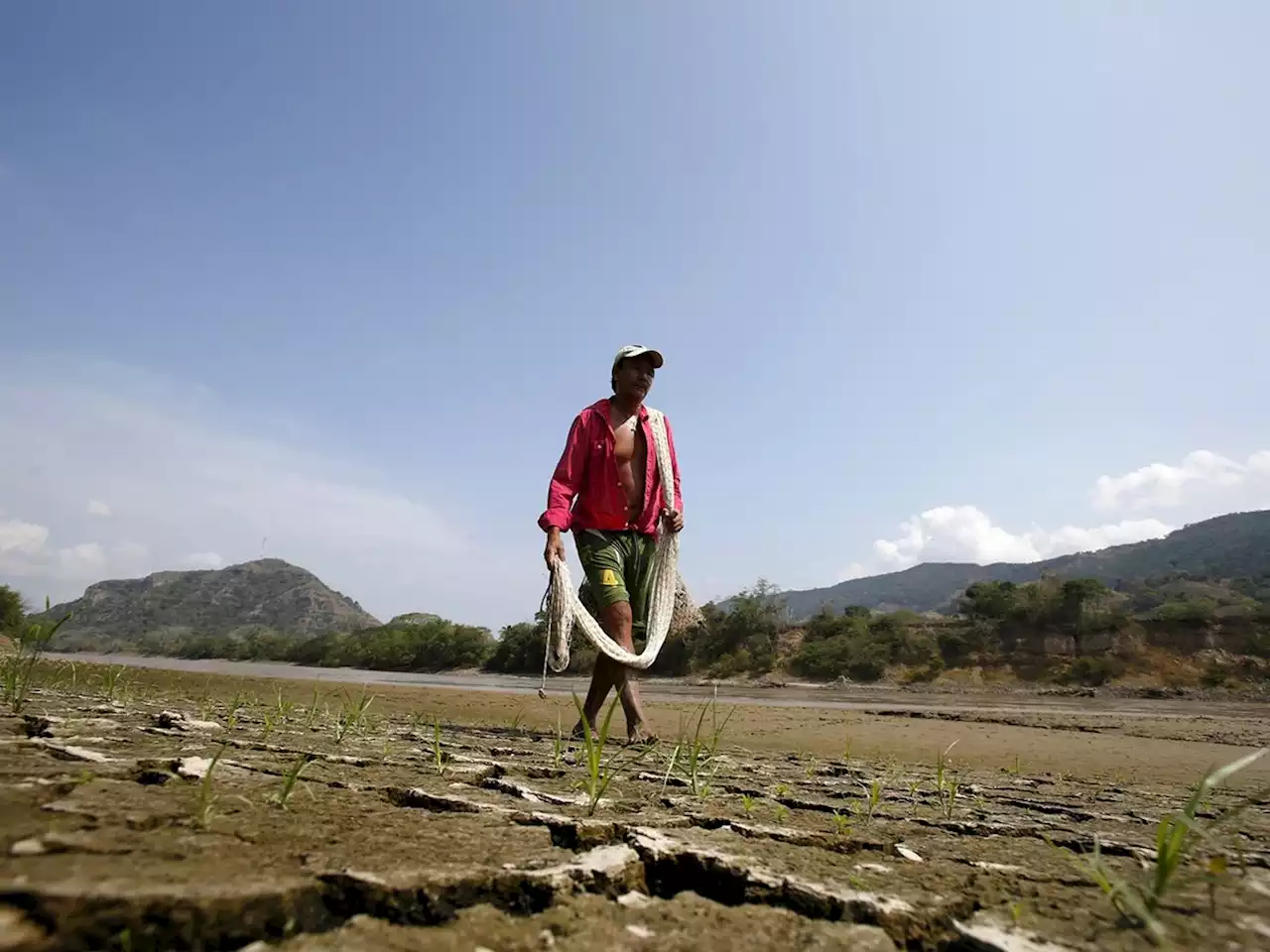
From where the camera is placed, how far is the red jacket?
3590mm

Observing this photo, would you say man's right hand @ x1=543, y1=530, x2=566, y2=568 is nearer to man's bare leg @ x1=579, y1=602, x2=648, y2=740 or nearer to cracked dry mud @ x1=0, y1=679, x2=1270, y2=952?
man's bare leg @ x1=579, y1=602, x2=648, y2=740

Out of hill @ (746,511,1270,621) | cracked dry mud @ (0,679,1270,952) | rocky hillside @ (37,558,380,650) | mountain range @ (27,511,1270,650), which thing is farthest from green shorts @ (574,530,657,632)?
rocky hillside @ (37,558,380,650)

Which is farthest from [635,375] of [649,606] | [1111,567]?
[1111,567]

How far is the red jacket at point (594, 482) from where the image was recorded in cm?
359

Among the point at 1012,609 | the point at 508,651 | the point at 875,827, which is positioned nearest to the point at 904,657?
the point at 1012,609

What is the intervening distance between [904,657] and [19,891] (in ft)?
77.2

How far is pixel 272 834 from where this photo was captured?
0.90 meters

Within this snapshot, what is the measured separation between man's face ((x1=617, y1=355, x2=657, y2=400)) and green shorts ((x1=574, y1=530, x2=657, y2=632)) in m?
0.80

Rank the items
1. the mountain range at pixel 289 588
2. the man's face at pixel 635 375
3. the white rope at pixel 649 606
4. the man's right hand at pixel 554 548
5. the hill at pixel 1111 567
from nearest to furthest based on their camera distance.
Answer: the white rope at pixel 649 606 → the man's right hand at pixel 554 548 → the man's face at pixel 635 375 → the hill at pixel 1111 567 → the mountain range at pixel 289 588

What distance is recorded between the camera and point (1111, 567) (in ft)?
360

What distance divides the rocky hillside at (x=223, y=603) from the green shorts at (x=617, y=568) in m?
94.6

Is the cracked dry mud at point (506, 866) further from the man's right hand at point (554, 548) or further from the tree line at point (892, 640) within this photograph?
the tree line at point (892, 640)

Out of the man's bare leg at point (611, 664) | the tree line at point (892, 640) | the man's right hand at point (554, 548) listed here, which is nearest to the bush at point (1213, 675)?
the tree line at point (892, 640)

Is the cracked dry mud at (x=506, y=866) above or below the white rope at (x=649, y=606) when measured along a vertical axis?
below
